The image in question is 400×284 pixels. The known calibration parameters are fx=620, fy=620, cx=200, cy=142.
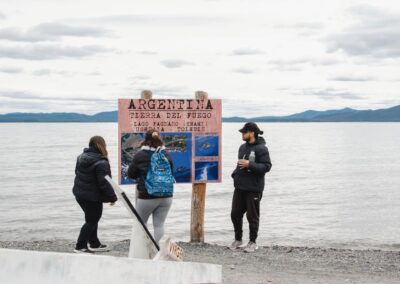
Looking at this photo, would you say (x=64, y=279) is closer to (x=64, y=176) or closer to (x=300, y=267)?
(x=300, y=267)

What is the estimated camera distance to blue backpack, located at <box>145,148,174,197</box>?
361 inches

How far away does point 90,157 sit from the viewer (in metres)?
9.69

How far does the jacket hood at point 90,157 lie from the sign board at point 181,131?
1.54m

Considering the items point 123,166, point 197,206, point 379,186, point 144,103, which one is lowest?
point 379,186

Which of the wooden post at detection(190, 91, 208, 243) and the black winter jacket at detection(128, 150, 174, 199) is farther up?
the black winter jacket at detection(128, 150, 174, 199)

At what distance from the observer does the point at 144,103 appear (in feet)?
37.3

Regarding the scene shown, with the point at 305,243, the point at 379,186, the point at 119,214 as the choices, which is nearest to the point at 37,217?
the point at 119,214

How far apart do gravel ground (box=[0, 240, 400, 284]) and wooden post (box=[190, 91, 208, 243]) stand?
0.25 metres

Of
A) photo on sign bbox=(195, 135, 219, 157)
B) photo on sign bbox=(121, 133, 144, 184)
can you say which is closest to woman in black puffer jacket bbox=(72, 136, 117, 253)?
photo on sign bbox=(121, 133, 144, 184)

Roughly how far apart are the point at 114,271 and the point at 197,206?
6.83m

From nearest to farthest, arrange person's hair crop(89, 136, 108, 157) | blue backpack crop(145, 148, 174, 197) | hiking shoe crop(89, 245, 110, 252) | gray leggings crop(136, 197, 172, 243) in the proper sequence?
blue backpack crop(145, 148, 174, 197) < gray leggings crop(136, 197, 172, 243) < person's hair crop(89, 136, 108, 157) < hiking shoe crop(89, 245, 110, 252)

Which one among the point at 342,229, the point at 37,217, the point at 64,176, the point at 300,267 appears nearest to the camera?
the point at 300,267

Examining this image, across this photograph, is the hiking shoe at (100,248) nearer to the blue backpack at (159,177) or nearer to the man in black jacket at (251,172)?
the blue backpack at (159,177)

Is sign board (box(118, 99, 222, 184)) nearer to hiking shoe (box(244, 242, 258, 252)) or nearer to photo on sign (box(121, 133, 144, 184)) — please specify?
photo on sign (box(121, 133, 144, 184))
